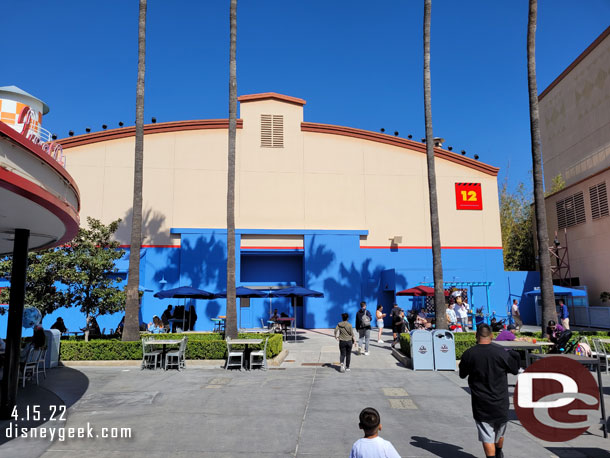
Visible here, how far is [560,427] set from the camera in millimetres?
7164

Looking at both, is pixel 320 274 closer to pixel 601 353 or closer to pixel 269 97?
pixel 269 97

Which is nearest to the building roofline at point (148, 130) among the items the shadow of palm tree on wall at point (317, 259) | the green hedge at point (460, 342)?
the shadow of palm tree on wall at point (317, 259)

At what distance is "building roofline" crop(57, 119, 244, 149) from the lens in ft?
96.3

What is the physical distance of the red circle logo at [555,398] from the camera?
702 cm

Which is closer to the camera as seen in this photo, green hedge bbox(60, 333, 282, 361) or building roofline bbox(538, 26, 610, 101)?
green hedge bbox(60, 333, 282, 361)

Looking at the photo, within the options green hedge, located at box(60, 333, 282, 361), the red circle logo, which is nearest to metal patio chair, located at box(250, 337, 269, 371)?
green hedge, located at box(60, 333, 282, 361)

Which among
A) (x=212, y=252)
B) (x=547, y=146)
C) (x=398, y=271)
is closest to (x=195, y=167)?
(x=212, y=252)

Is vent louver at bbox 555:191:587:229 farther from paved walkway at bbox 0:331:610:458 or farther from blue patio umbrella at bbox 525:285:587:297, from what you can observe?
paved walkway at bbox 0:331:610:458

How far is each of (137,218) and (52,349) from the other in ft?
17.8

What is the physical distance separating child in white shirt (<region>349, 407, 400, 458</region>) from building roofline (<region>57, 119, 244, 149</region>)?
2824 cm

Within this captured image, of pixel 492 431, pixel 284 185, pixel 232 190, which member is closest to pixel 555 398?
pixel 492 431

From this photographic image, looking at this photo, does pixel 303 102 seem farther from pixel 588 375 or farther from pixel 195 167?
pixel 588 375

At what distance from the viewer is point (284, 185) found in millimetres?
30719

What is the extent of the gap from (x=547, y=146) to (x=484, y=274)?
17270mm
